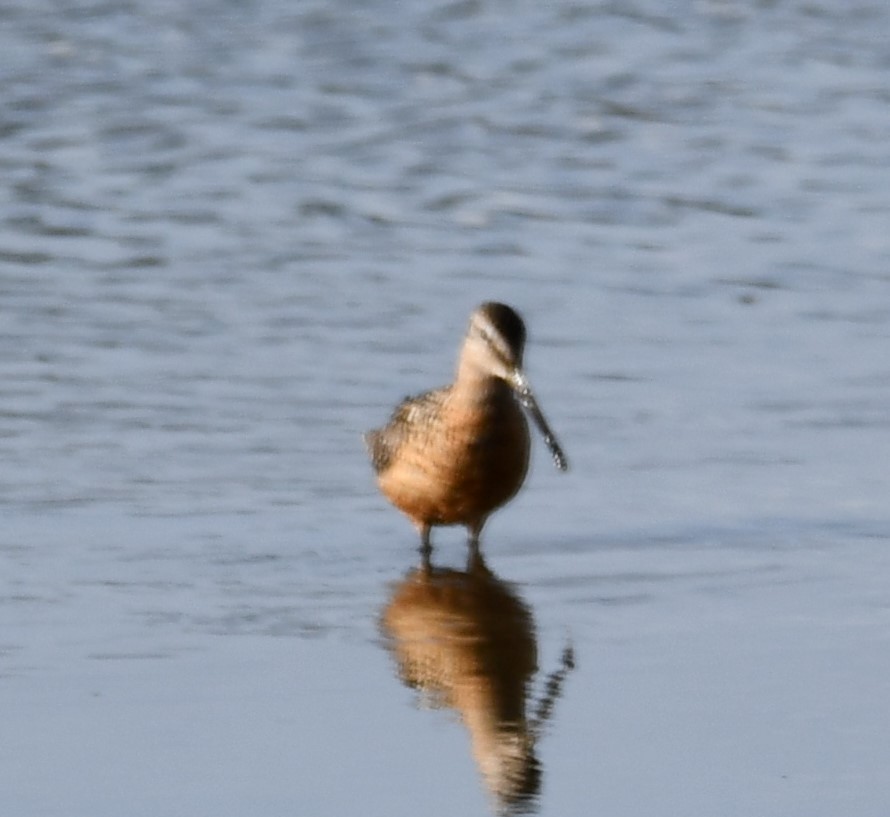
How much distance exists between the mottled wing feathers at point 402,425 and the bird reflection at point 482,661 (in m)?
0.48

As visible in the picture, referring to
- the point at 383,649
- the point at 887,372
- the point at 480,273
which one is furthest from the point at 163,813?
the point at 480,273

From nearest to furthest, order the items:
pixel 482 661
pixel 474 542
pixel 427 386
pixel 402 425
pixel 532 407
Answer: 1. pixel 482 661
2. pixel 532 407
3. pixel 474 542
4. pixel 402 425
5. pixel 427 386

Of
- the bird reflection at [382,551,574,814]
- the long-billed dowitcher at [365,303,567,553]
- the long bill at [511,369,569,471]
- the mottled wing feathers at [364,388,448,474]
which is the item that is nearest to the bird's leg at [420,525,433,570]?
the long-billed dowitcher at [365,303,567,553]

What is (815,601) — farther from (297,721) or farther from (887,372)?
(887,372)

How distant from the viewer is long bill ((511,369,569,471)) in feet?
28.5

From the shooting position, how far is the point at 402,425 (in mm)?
9117

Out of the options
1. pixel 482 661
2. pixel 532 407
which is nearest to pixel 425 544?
pixel 532 407

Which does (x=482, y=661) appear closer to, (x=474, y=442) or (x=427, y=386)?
(x=474, y=442)

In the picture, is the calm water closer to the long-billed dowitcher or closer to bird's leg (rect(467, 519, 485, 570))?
bird's leg (rect(467, 519, 485, 570))

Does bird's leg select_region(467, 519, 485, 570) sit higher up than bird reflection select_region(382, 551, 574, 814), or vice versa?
bird reflection select_region(382, 551, 574, 814)

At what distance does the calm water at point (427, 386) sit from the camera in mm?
6523

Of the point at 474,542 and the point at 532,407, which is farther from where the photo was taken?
the point at 474,542

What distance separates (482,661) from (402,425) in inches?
72.4

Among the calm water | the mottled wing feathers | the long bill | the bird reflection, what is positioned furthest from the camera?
the mottled wing feathers
